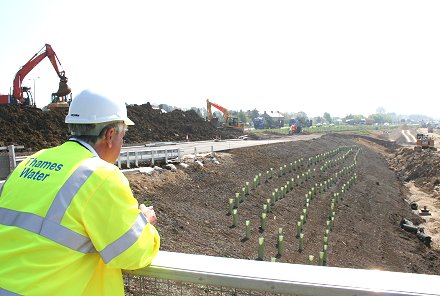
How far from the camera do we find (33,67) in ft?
102

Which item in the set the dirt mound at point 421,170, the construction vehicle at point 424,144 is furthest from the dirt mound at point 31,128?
the construction vehicle at point 424,144

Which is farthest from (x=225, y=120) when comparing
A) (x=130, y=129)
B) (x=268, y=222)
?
(x=268, y=222)

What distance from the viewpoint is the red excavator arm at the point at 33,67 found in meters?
30.7

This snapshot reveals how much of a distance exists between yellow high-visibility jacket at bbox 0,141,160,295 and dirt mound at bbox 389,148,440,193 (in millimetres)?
33163

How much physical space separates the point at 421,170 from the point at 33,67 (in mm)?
34824

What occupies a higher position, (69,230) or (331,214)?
(69,230)

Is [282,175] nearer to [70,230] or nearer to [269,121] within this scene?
[70,230]

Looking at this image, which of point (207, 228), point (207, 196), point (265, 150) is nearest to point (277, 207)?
point (207, 196)

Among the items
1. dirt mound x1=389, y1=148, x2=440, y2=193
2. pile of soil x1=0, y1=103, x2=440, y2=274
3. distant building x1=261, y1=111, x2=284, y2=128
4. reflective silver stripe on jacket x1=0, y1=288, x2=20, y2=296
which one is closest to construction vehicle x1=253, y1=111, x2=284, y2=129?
distant building x1=261, y1=111, x2=284, y2=128

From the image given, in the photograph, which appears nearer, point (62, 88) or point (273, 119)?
point (62, 88)

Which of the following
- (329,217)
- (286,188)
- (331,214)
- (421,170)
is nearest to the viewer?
(331,214)

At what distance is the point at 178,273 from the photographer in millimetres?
2281

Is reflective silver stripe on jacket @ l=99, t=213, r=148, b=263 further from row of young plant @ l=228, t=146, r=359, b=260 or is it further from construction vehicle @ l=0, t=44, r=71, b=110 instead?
construction vehicle @ l=0, t=44, r=71, b=110

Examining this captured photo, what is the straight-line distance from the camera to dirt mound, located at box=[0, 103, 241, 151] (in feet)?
79.8
